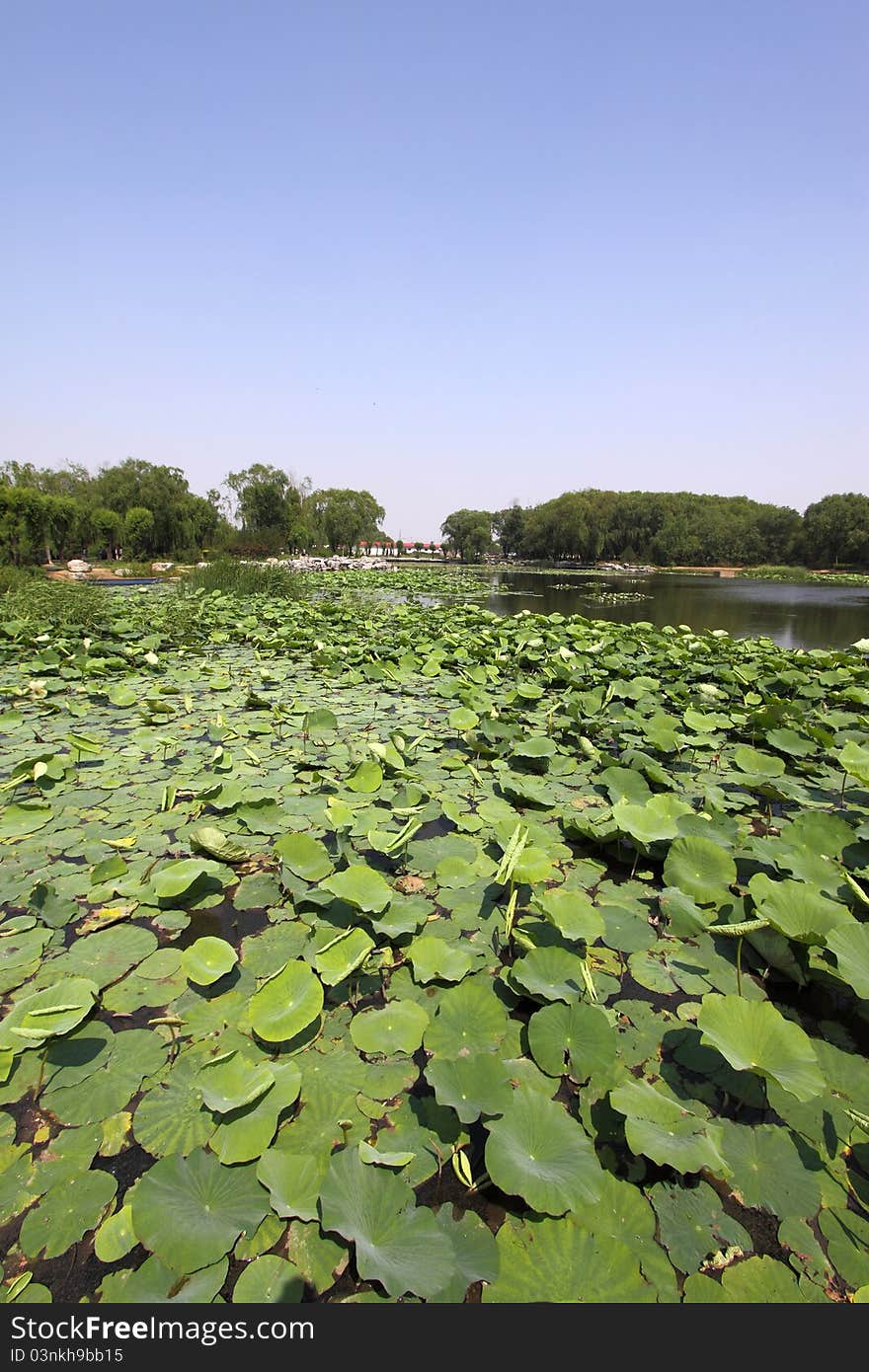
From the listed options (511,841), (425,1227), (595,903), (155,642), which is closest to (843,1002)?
(595,903)

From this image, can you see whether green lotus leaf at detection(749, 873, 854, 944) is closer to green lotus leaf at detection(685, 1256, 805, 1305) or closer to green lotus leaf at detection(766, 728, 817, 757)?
green lotus leaf at detection(685, 1256, 805, 1305)

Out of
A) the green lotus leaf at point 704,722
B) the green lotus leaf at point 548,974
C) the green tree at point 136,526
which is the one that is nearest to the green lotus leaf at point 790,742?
the green lotus leaf at point 704,722

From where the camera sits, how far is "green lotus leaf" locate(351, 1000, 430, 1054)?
54.7 inches

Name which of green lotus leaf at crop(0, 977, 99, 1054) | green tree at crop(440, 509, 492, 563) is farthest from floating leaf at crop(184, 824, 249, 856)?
green tree at crop(440, 509, 492, 563)

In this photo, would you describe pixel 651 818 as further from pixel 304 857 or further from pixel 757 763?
pixel 304 857

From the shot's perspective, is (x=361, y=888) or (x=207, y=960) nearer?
(x=207, y=960)

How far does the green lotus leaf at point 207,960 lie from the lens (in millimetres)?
1572

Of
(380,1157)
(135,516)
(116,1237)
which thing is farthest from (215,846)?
(135,516)

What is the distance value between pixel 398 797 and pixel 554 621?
5.97 meters

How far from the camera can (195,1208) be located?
1.02 metres

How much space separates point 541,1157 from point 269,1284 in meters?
0.52

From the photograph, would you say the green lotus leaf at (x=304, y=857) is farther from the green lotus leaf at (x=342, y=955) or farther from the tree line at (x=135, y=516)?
the tree line at (x=135, y=516)

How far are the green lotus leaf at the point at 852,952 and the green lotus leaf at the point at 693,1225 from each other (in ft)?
1.96

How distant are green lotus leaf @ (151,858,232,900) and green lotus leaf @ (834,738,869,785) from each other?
9.38 ft
